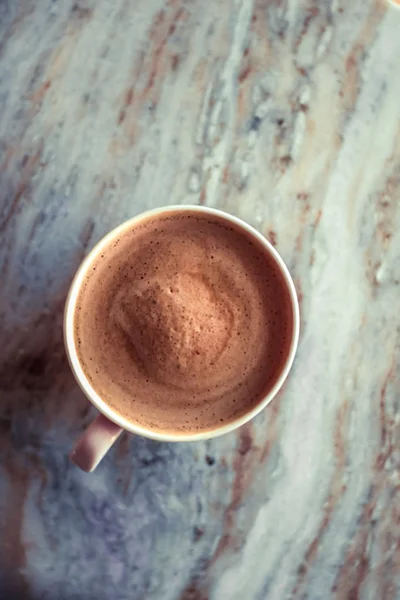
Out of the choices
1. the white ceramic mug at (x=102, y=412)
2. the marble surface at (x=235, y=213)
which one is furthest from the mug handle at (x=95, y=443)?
the marble surface at (x=235, y=213)

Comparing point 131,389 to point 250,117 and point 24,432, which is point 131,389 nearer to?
point 24,432

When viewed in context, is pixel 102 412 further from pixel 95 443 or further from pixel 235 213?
pixel 235 213

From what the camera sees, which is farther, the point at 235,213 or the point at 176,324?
the point at 235,213

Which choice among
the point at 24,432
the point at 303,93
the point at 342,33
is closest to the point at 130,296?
the point at 24,432

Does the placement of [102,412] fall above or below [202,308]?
below

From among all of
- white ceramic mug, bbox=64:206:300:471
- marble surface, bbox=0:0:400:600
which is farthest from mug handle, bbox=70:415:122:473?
marble surface, bbox=0:0:400:600

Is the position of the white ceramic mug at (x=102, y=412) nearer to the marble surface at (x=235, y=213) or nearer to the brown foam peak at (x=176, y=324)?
the brown foam peak at (x=176, y=324)

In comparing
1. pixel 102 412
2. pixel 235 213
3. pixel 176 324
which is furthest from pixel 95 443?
pixel 235 213

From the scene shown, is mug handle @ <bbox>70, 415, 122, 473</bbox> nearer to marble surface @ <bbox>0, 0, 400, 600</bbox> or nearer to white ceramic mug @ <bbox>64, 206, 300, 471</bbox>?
white ceramic mug @ <bbox>64, 206, 300, 471</bbox>
